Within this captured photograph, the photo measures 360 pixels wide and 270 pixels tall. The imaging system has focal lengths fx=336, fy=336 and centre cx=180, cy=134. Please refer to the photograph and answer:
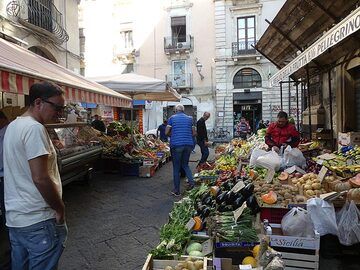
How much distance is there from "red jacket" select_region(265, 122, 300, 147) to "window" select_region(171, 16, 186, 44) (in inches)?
833

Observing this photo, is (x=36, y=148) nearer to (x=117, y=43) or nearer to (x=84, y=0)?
(x=117, y=43)

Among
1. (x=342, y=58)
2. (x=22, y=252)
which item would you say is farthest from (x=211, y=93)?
(x=22, y=252)

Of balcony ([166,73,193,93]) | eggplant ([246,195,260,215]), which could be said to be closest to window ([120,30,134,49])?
balcony ([166,73,193,93])

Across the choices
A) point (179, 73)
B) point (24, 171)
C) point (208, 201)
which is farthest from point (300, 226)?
point (179, 73)

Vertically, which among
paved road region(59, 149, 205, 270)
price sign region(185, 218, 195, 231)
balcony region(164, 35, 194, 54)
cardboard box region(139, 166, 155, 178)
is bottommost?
paved road region(59, 149, 205, 270)

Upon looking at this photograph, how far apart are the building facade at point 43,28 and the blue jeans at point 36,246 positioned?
6.31 meters

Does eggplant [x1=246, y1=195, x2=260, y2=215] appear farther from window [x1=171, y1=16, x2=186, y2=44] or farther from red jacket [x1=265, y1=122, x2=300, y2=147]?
window [x1=171, y1=16, x2=186, y2=44]

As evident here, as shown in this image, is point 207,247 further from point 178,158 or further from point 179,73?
point 179,73

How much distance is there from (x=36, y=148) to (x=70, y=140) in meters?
4.57

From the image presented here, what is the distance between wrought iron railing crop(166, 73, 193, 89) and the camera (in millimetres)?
25344

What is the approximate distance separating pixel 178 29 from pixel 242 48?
553 cm

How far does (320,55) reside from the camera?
240 inches

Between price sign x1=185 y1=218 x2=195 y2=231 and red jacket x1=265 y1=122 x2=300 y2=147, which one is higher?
red jacket x1=265 y1=122 x2=300 y2=147

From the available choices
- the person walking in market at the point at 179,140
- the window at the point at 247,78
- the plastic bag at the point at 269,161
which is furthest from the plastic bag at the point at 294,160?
the window at the point at 247,78
